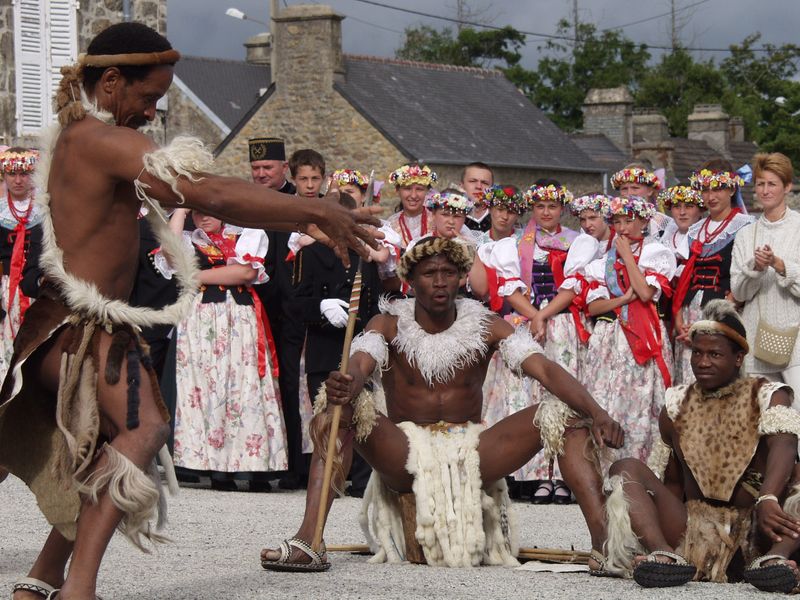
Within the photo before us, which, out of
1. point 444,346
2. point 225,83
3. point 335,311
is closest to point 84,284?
point 444,346

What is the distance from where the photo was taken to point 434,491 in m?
6.62

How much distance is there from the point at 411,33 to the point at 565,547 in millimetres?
56440

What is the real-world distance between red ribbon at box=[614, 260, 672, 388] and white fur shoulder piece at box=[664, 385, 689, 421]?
9.76ft

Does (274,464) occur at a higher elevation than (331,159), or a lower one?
lower

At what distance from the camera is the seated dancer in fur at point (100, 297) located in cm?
472

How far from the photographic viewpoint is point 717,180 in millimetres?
9617

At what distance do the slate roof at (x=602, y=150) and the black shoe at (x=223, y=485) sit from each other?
25.9 metres

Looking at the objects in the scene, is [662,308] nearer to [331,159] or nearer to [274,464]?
[274,464]

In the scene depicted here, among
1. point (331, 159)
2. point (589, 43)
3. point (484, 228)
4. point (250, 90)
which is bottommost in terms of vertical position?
point (484, 228)

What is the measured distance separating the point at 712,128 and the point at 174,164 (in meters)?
37.1

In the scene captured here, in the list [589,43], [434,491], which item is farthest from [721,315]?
[589,43]

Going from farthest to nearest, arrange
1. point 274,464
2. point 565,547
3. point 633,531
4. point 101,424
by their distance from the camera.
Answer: point 274,464
point 565,547
point 633,531
point 101,424

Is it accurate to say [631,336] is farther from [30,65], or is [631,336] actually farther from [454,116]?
[454,116]

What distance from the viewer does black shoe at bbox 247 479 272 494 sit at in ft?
32.1
